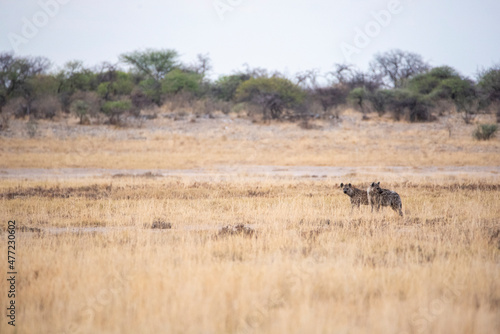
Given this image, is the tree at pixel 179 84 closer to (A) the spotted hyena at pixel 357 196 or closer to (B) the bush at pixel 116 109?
(B) the bush at pixel 116 109

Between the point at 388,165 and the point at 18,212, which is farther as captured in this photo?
the point at 388,165

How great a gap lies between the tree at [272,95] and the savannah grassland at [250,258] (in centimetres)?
2868

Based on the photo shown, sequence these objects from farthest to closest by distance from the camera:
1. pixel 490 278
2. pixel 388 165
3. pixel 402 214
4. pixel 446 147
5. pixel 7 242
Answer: pixel 446 147 < pixel 388 165 < pixel 402 214 < pixel 7 242 < pixel 490 278

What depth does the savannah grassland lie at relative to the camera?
520 centimetres

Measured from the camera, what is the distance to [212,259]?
7430 millimetres

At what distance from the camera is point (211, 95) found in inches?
2515

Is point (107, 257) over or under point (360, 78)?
under

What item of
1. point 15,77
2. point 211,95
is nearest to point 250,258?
point 15,77

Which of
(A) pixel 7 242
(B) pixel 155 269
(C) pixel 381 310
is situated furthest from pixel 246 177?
(C) pixel 381 310

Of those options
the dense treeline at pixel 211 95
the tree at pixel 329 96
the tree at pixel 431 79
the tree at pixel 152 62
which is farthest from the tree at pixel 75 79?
the tree at pixel 431 79

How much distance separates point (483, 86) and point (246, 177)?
139ft

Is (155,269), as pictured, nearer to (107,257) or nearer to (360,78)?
(107,257)

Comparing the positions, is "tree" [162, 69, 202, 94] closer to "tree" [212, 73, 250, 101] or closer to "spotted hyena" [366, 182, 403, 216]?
"tree" [212, 73, 250, 101]

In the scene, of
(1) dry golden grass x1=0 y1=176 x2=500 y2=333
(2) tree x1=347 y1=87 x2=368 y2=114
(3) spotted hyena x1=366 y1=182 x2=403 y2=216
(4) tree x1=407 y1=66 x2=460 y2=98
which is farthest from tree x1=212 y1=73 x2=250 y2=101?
(1) dry golden grass x1=0 y1=176 x2=500 y2=333
